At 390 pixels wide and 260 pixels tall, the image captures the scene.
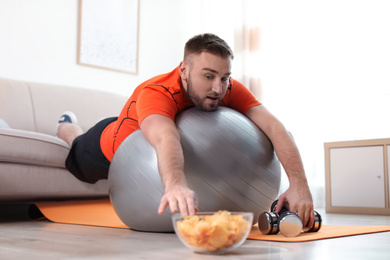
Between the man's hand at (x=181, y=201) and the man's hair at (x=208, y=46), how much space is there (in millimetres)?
603

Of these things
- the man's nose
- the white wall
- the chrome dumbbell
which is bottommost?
the chrome dumbbell

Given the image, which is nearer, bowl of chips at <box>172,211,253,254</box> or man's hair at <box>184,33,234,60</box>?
bowl of chips at <box>172,211,253,254</box>

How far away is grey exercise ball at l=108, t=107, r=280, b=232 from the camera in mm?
1509

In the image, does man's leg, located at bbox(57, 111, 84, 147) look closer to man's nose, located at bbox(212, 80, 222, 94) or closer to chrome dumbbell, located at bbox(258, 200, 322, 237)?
man's nose, located at bbox(212, 80, 222, 94)

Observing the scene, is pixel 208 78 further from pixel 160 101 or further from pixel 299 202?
pixel 299 202

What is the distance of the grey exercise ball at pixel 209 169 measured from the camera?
151cm

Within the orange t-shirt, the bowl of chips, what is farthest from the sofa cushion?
the bowl of chips

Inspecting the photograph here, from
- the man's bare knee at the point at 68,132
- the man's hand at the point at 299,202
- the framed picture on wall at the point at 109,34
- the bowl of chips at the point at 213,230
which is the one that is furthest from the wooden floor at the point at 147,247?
the framed picture on wall at the point at 109,34

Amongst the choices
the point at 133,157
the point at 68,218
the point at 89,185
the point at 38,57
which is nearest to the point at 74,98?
the point at 38,57

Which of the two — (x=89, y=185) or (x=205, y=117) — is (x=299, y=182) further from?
(x=89, y=185)

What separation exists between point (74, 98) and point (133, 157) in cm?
187

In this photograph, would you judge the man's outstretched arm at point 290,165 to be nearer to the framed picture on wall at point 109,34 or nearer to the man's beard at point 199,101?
the man's beard at point 199,101

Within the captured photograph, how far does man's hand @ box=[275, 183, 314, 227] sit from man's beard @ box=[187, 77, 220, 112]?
1.36 ft

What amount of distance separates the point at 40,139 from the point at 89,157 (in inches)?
11.4
